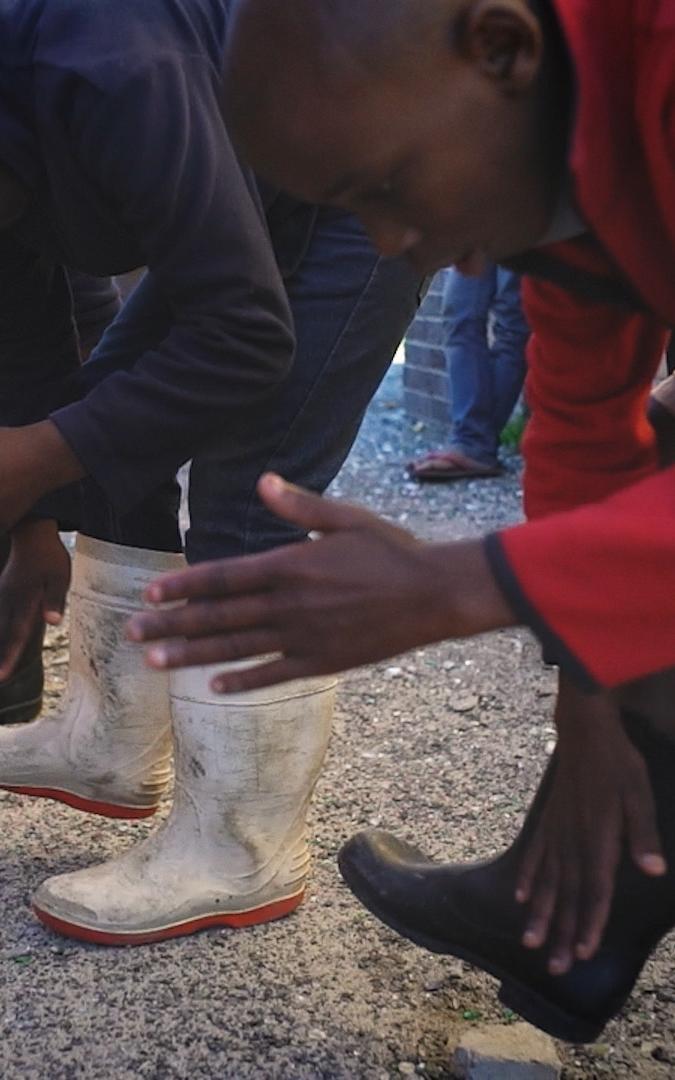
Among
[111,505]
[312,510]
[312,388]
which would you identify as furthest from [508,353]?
[312,510]

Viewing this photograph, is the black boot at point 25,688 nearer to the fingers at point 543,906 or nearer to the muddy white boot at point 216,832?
the muddy white boot at point 216,832

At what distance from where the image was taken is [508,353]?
4.69 meters

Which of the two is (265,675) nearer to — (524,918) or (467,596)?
(467,596)

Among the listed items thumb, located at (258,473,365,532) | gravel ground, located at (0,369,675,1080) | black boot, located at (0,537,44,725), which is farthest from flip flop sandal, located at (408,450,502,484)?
thumb, located at (258,473,365,532)

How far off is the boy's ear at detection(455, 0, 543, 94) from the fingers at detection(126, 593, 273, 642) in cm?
40

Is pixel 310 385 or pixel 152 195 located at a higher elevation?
pixel 152 195

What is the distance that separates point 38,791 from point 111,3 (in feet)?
3.50

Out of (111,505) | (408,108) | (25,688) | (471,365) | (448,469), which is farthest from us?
(471,365)

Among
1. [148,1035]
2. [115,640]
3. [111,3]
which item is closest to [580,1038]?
[148,1035]

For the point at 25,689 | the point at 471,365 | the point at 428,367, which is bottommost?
the point at 428,367

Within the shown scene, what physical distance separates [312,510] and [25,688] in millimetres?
1411

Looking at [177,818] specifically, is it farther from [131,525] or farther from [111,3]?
[111,3]

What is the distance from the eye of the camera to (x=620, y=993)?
130 cm

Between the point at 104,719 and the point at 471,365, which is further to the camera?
the point at 471,365
